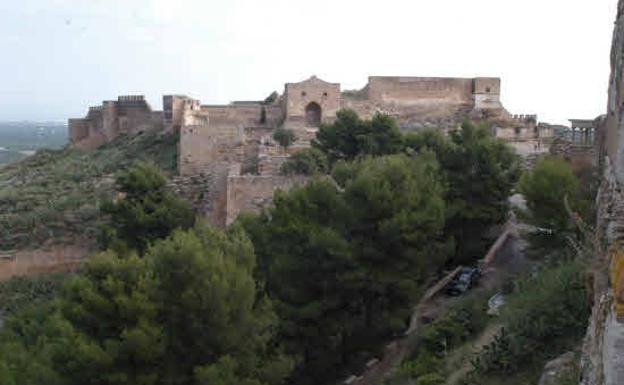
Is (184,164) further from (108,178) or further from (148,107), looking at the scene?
(148,107)

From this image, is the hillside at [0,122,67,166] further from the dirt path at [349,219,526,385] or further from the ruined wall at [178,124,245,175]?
the dirt path at [349,219,526,385]

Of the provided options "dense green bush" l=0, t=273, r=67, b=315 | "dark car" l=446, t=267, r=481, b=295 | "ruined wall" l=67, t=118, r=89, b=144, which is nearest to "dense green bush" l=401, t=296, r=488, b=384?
"dark car" l=446, t=267, r=481, b=295

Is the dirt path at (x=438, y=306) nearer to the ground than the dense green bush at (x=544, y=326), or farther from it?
nearer to the ground

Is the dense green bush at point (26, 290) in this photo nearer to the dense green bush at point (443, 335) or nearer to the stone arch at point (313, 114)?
the dense green bush at point (443, 335)

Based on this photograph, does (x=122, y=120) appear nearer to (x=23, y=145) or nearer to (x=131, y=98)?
(x=131, y=98)

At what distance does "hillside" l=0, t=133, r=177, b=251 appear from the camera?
806 inches

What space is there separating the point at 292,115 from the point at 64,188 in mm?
9070

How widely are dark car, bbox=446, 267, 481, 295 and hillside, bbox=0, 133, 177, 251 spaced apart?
1109 centimetres

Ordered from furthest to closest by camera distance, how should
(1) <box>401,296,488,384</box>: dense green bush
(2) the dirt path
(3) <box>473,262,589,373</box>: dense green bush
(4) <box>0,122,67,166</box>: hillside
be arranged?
(4) <box>0,122,67,166</box>: hillside
(2) the dirt path
(1) <box>401,296,488,384</box>: dense green bush
(3) <box>473,262,589,373</box>: dense green bush

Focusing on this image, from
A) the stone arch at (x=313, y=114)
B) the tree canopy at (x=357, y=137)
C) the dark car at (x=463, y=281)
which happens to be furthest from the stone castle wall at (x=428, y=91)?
the dark car at (x=463, y=281)

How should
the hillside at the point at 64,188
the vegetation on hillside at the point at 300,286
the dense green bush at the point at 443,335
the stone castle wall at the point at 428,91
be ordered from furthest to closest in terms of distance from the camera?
the stone castle wall at the point at 428,91 → the hillside at the point at 64,188 → the dense green bush at the point at 443,335 → the vegetation on hillside at the point at 300,286

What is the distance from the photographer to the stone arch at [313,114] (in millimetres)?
26891

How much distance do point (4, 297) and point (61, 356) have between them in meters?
10.6

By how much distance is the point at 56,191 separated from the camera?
79.8 ft
